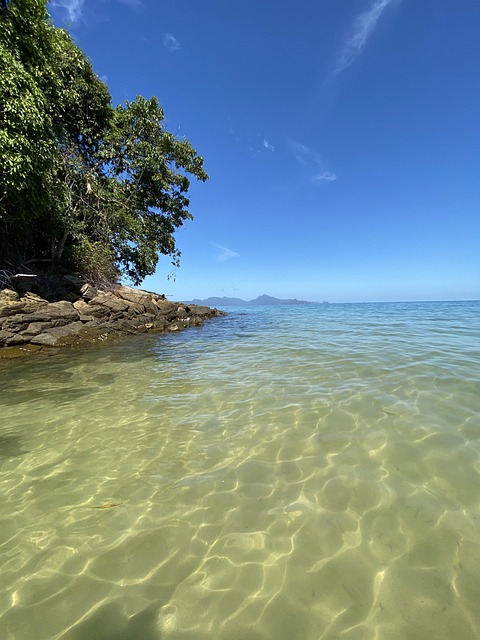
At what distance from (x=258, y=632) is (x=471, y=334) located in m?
15.1

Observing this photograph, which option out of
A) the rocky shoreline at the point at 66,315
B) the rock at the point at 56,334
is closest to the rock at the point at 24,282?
the rocky shoreline at the point at 66,315

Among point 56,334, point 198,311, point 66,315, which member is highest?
point 66,315

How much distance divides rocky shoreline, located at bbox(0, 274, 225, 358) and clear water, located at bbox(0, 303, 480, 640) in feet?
27.7

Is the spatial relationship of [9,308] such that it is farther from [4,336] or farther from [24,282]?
[24,282]

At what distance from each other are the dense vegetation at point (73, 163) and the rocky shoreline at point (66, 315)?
83.9 inches

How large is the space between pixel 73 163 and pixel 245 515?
22.6 m

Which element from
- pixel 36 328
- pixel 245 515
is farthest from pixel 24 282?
pixel 245 515

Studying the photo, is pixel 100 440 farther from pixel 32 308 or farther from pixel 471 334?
pixel 471 334

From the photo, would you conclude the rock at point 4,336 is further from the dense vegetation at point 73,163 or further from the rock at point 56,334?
the dense vegetation at point 73,163

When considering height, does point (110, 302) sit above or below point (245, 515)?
above

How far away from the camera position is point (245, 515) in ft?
9.95

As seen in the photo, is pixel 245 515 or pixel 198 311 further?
pixel 198 311

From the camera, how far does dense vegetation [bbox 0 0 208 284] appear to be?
468 inches

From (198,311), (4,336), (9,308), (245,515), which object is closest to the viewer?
(245,515)
